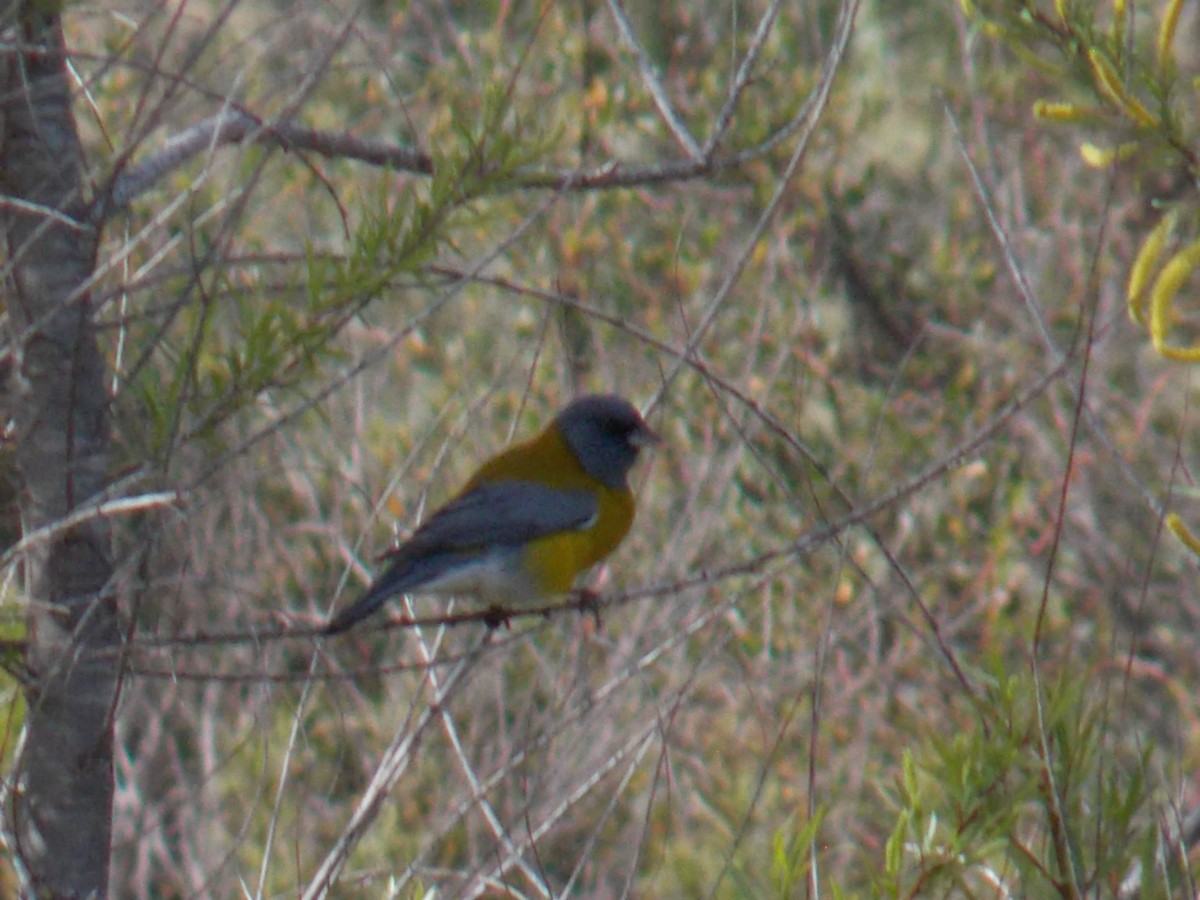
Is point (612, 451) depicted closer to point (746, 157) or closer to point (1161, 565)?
point (746, 157)

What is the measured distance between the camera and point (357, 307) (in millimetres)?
2443

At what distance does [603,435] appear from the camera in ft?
18.3

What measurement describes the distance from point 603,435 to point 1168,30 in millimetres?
3171

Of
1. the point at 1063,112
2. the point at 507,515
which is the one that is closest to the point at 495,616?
the point at 507,515

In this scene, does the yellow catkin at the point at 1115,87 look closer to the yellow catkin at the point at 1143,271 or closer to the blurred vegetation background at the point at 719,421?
the yellow catkin at the point at 1143,271

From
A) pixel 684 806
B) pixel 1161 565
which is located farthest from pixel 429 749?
pixel 1161 565

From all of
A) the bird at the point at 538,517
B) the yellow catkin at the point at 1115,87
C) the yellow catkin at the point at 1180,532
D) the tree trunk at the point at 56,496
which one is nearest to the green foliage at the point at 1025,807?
the yellow catkin at the point at 1180,532

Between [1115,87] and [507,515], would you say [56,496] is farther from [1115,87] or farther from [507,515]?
[507,515]

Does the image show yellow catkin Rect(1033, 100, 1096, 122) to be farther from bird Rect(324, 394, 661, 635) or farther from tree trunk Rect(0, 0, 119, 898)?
bird Rect(324, 394, 661, 635)

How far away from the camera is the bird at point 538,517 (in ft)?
15.8

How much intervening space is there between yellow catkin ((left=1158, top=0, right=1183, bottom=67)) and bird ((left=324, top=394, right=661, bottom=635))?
2033 mm

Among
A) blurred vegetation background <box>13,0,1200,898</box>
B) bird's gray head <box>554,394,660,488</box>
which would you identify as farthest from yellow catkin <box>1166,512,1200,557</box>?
bird's gray head <box>554,394,660,488</box>

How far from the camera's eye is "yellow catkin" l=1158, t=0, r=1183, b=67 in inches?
99.4

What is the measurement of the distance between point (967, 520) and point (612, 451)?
9.75ft
